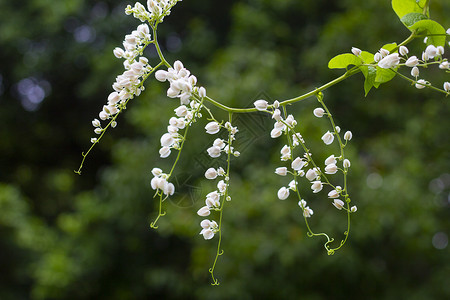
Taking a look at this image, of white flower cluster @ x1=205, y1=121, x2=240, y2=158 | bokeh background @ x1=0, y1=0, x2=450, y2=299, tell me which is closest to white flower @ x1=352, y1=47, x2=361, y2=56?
white flower cluster @ x1=205, y1=121, x2=240, y2=158

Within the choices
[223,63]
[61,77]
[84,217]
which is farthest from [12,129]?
[223,63]

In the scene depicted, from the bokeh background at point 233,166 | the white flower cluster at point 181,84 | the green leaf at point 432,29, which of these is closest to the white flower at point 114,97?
the white flower cluster at point 181,84

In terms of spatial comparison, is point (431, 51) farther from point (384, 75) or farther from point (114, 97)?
point (114, 97)

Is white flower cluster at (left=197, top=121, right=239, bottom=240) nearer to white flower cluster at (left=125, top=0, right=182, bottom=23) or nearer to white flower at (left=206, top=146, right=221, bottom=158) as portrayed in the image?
white flower at (left=206, top=146, right=221, bottom=158)

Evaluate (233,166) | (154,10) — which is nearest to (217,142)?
(154,10)

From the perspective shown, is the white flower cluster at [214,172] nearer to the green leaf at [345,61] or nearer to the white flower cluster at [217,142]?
the white flower cluster at [217,142]

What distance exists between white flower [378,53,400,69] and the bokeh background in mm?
1052

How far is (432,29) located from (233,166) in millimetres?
1783

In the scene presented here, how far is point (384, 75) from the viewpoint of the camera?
0.43m

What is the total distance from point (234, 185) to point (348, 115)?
0.93m

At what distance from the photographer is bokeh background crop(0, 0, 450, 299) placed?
6.45 feet

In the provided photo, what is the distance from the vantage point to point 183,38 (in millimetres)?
3066

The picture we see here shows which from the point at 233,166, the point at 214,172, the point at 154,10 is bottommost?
the point at 233,166

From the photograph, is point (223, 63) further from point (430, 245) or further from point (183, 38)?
point (430, 245)
